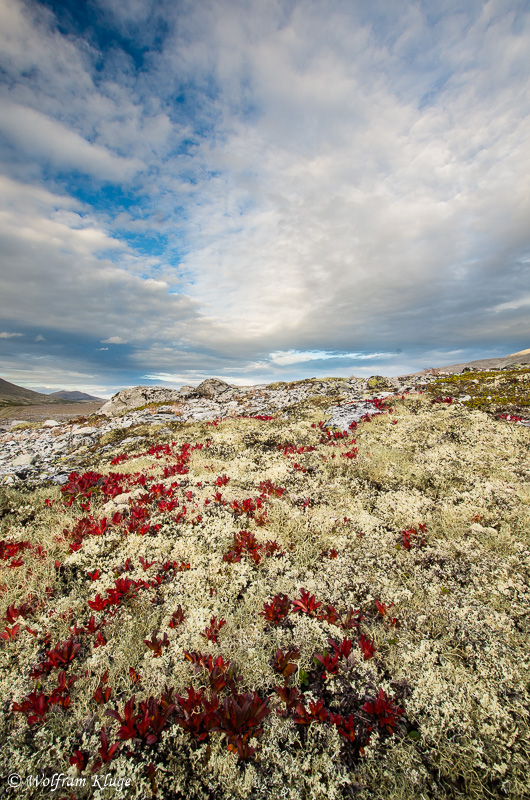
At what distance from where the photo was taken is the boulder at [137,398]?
3553 centimetres

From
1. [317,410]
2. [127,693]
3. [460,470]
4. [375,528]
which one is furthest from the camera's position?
[317,410]

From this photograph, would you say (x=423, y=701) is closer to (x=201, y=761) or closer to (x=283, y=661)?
(x=283, y=661)

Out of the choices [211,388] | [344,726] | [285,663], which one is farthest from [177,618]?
[211,388]

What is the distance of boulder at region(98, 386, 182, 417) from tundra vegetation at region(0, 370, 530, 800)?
2551 cm

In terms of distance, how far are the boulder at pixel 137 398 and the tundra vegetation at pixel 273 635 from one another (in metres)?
25.5

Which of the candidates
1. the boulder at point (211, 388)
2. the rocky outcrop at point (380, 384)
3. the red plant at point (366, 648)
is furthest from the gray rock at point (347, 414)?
the boulder at point (211, 388)

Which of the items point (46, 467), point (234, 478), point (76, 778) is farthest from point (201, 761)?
point (46, 467)

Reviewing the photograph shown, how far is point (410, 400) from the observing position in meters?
19.2

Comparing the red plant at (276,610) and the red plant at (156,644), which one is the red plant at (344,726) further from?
the red plant at (156,644)

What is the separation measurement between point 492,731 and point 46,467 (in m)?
18.4

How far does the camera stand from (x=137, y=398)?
37125mm

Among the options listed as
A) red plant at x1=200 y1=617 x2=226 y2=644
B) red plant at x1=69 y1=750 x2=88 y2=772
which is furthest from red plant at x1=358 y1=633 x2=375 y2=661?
red plant at x1=69 y1=750 x2=88 y2=772

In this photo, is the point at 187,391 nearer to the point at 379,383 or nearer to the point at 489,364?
the point at 379,383

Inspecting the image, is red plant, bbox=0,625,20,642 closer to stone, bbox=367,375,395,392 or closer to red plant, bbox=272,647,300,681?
red plant, bbox=272,647,300,681
